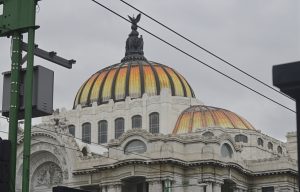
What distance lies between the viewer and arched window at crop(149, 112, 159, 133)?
82750 mm

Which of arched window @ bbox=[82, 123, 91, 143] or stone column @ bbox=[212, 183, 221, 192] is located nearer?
stone column @ bbox=[212, 183, 221, 192]

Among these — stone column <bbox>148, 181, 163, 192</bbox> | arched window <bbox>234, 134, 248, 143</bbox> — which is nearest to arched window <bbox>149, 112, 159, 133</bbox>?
arched window <bbox>234, 134, 248, 143</bbox>

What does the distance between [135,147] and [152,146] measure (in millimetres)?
1778

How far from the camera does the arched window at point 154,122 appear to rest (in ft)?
271

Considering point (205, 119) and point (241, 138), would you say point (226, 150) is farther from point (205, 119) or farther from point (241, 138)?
point (241, 138)

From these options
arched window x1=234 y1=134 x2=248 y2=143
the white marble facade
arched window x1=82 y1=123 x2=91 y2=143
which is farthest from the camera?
arched window x1=82 y1=123 x2=91 y2=143

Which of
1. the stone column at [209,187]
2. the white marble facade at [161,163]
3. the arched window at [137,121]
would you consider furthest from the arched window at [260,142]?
the stone column at [209,187]

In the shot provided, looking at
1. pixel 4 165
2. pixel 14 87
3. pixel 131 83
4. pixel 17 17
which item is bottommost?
pixel 4 165

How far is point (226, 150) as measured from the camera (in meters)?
68.2

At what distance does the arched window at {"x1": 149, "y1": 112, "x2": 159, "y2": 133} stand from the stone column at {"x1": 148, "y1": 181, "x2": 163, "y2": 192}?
1853 cm

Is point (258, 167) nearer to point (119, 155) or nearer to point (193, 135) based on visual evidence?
point (193, 135)

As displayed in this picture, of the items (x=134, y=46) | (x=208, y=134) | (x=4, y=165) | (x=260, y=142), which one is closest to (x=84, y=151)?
(x=208, y=134)

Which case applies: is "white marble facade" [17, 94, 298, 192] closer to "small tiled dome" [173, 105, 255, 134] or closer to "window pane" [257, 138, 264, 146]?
"window pane" [257, 138, 264, 146]

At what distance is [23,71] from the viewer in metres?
11.0
